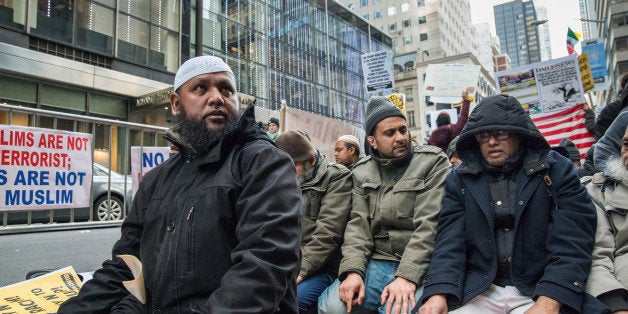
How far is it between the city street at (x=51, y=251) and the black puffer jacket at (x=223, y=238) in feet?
6.66

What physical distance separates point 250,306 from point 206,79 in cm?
125

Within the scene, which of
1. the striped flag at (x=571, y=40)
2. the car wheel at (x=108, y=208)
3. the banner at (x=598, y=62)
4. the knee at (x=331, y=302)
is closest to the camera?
the knee at (x=331, y=302)

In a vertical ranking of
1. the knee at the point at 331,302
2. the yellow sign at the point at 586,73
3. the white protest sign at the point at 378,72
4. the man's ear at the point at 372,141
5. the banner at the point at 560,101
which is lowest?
the knee at the point at 331,302

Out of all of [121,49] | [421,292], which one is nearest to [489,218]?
[421,292]

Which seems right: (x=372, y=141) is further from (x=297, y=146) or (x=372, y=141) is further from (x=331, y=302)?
(x=331, y=302)

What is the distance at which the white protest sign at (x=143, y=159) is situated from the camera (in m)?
5.59

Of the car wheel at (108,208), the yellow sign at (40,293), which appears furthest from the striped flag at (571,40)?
the yellow sign at (40,293)

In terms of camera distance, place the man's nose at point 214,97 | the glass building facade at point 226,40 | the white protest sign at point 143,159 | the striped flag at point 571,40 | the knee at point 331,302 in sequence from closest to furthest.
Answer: the man's nose at point 214,97 < the knee at point 331,302 < the white protest sign at point 143,159 < the striped flag at point 571,40 < the glass building facade at point 226,40

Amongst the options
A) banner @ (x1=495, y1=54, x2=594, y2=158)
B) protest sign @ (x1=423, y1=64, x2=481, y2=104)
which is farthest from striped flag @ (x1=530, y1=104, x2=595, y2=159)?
protest sign @ (x1=423, y1=64, x2=481, y2=104)

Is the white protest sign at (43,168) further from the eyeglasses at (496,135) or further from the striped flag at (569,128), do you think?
the striped flag at (569,128)

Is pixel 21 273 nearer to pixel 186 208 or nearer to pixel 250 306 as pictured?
pixel 186 208

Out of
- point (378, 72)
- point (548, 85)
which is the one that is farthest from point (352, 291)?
point (378, 72)

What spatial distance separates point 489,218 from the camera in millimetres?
2506

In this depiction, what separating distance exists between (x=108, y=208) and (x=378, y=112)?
373 centimetres
